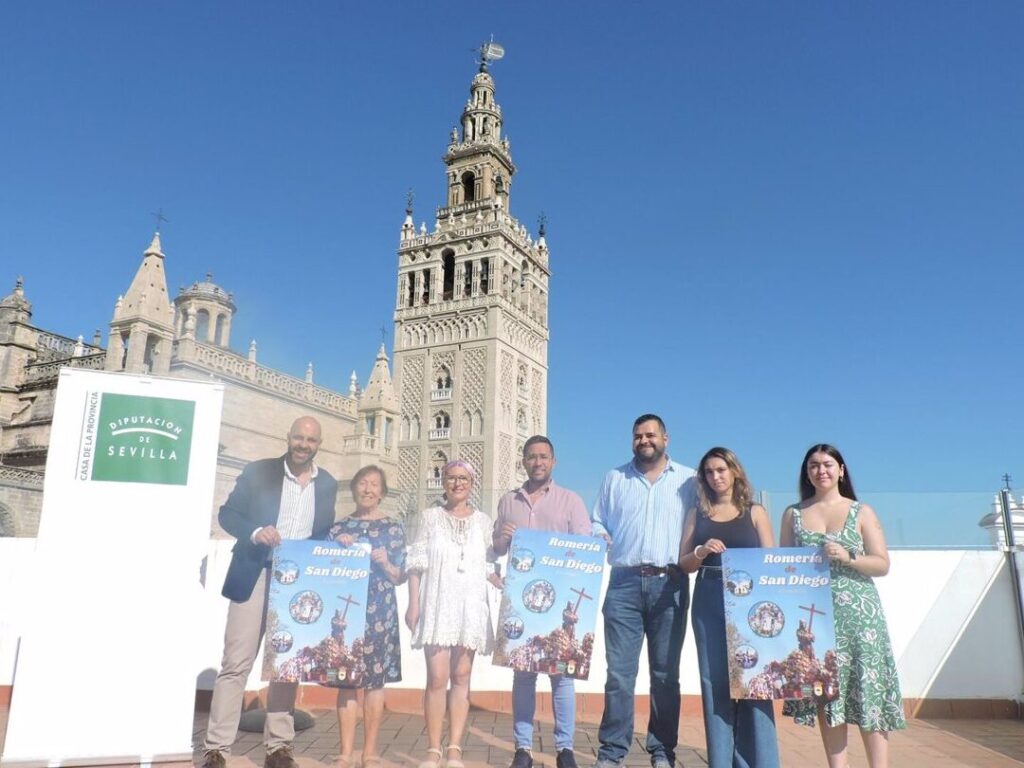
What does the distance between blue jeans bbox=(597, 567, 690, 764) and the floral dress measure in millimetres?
1277

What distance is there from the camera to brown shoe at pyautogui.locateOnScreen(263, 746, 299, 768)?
420 centimetres

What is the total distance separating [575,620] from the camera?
13.8 feet

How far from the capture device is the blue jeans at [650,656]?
407cm

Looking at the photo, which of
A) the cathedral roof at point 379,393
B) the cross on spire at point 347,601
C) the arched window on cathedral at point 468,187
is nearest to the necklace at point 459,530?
the cross on spire at point 347,601

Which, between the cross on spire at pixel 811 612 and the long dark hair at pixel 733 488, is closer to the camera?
the cross on spire at pixel 811 612

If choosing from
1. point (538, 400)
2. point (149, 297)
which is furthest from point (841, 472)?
point (538, 400)

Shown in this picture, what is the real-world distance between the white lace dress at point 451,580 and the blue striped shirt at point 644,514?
0.76 metres

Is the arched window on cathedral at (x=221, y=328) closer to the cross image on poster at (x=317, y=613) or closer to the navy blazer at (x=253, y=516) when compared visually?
the navy blazer at (x=253, y=516)

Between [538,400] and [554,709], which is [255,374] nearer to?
[538,400]

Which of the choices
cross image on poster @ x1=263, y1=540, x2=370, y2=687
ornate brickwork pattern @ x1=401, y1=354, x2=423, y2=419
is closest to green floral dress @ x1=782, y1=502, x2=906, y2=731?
cross image on poster @ x1=263, y1=540, x2=370, y2=687

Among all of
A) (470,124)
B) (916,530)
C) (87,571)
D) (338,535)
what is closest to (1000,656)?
(916,530)

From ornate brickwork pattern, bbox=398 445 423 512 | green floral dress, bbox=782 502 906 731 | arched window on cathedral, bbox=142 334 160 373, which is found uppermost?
arched window on cathedral, bbox=142 334 160 373

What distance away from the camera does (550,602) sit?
4.21 metres

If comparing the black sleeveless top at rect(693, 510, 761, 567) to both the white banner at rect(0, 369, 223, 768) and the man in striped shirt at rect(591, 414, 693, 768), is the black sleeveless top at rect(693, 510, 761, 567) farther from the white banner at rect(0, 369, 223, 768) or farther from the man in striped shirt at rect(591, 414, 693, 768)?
the white banner at rect(0, 369, 223, 768)
